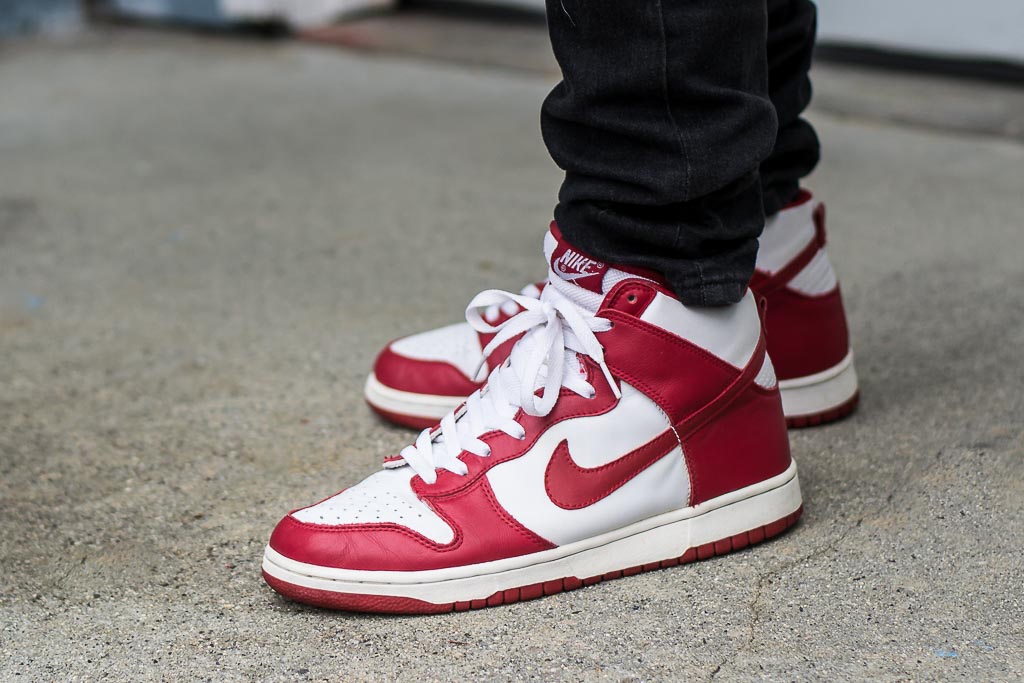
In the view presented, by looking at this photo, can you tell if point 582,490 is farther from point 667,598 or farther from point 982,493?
point 982,493

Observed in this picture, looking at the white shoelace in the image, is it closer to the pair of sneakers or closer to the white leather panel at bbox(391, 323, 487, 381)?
the pair of sneakers

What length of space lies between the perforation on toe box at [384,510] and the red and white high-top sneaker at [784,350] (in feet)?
0.65

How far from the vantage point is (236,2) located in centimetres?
350

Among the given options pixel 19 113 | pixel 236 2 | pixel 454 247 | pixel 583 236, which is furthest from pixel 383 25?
pixel 583 236

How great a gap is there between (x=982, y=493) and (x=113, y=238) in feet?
4.67

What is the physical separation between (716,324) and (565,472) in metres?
A: 0.16

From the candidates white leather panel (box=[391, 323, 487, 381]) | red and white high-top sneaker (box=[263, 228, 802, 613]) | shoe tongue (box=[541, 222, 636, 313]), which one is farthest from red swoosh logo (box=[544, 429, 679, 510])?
white leather panel (box=[391, 323, 487, 381])

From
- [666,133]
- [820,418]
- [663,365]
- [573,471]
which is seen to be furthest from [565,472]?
[820,418]

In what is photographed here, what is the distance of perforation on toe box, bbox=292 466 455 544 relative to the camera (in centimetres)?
86

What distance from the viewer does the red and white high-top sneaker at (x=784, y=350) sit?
3.52 feet

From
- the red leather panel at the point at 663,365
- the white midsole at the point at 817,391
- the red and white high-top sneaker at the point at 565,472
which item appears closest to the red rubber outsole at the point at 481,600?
the red and white high-top sneaker at the point at 565,472

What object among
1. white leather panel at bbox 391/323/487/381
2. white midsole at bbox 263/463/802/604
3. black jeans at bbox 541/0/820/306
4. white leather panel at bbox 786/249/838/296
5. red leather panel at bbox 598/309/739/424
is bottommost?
white midsole at bbox 263/463/802/604

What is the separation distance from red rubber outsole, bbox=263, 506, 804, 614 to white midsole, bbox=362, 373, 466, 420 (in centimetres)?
29

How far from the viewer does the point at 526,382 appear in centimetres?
86
